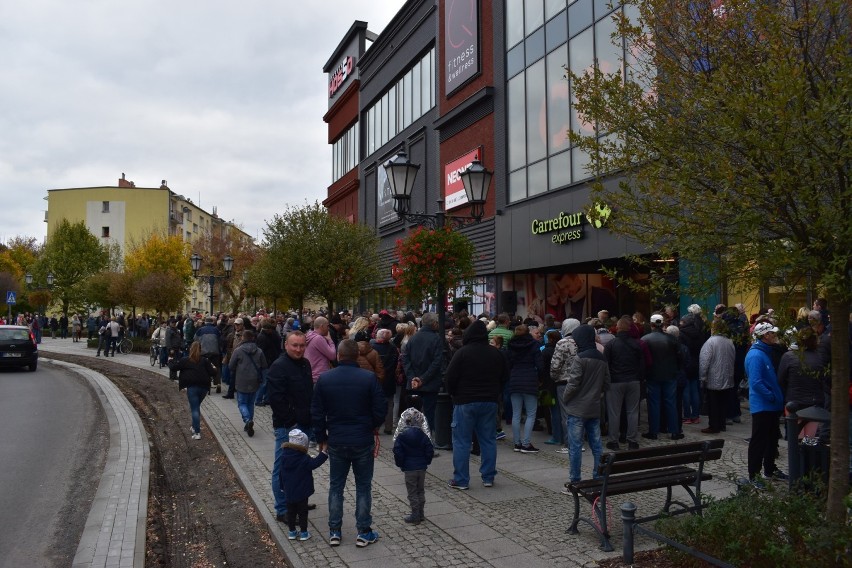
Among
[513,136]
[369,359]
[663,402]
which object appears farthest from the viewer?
[513,136]

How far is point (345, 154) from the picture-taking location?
1745 inches

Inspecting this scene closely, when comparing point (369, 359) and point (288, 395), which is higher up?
point (369, 359)

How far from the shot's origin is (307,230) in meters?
23.3

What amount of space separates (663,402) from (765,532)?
596 cm

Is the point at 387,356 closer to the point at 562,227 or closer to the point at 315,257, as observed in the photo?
the point at 562,227

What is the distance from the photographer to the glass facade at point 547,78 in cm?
1885

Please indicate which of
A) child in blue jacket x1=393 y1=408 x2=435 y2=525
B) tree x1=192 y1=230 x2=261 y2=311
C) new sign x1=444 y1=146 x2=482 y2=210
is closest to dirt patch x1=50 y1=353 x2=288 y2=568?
child in blue jacket x1=393 y1=408 x2=435 y2=525

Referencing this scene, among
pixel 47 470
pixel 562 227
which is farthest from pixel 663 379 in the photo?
pixel 562 227

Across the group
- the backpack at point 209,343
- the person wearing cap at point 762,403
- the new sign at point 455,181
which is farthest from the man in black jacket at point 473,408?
the new sign at point 455,181

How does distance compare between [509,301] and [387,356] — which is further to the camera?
[509,301]

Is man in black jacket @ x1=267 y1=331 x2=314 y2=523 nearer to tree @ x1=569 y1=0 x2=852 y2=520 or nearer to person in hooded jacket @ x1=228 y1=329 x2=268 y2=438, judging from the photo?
tree @ x1=569 y1=0 x2=852 y2=520

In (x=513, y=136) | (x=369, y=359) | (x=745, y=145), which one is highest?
(x=513, y=136)

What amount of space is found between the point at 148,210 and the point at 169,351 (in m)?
60.5

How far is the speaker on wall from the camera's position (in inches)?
924
